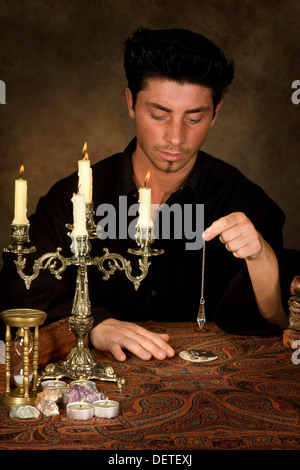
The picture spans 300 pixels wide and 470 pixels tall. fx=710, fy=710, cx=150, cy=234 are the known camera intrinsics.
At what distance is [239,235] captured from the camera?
3.22 metres

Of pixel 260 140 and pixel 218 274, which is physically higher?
pixel 260 140

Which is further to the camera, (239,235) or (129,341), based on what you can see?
(239,235)

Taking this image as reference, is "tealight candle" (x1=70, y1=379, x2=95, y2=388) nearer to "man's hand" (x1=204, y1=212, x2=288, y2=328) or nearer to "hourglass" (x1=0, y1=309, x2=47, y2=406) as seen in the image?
"hourglass" (x1=0, y1=309, x2=47, y2=406)

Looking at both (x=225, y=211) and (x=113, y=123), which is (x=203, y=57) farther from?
(x=113, y=123)

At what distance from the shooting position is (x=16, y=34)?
5090 millimetres

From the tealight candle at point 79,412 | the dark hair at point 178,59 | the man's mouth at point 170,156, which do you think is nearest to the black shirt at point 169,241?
the man's mouth at point 170,156

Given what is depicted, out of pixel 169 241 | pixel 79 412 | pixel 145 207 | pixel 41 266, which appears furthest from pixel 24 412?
pixel 169 241

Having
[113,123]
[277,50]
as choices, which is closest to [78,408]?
[113,123]

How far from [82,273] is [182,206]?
1684 millimetres

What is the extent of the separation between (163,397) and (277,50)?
3390 mm

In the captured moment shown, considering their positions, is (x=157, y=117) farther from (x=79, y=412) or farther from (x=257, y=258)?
(x=79, y=412)

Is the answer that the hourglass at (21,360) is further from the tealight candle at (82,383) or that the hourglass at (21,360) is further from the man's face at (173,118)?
the man's face at (173,118)

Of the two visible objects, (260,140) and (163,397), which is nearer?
(163,397)

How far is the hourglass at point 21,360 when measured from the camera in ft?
7.77
